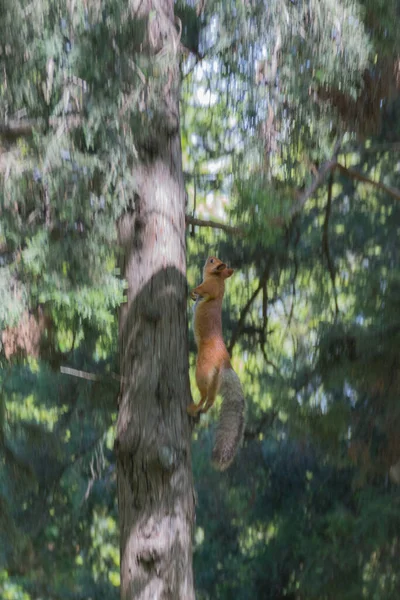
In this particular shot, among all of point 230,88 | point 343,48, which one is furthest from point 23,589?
point 343,48

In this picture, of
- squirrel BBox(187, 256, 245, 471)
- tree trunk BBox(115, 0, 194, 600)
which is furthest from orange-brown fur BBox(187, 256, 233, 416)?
tree trunk BBox(115, 0, 194, 600)

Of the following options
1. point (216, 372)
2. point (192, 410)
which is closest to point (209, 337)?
point (216, 372)

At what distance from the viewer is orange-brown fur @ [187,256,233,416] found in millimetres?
3410

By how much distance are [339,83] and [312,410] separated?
2.38 m

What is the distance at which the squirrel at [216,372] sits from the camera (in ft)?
10.3

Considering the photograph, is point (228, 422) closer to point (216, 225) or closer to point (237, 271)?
point (216, 225)

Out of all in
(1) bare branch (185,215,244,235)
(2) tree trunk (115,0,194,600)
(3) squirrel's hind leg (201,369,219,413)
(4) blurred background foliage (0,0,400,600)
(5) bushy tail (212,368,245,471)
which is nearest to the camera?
(4) blurred background foliage (0,0,400,600)

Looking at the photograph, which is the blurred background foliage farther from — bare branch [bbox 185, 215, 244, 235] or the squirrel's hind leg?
the squirrel's hind leg

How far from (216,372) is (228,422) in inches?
11.6

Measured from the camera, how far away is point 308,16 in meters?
3.22

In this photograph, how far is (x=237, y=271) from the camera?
18.0ft

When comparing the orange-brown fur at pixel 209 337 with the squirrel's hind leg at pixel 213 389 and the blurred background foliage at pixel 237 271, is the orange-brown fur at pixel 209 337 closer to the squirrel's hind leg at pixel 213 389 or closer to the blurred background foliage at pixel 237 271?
the squirrel's hind leg at pixel 213 389

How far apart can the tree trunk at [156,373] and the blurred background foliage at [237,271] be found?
0.22 m

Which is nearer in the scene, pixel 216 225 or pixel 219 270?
pixel 216 225
